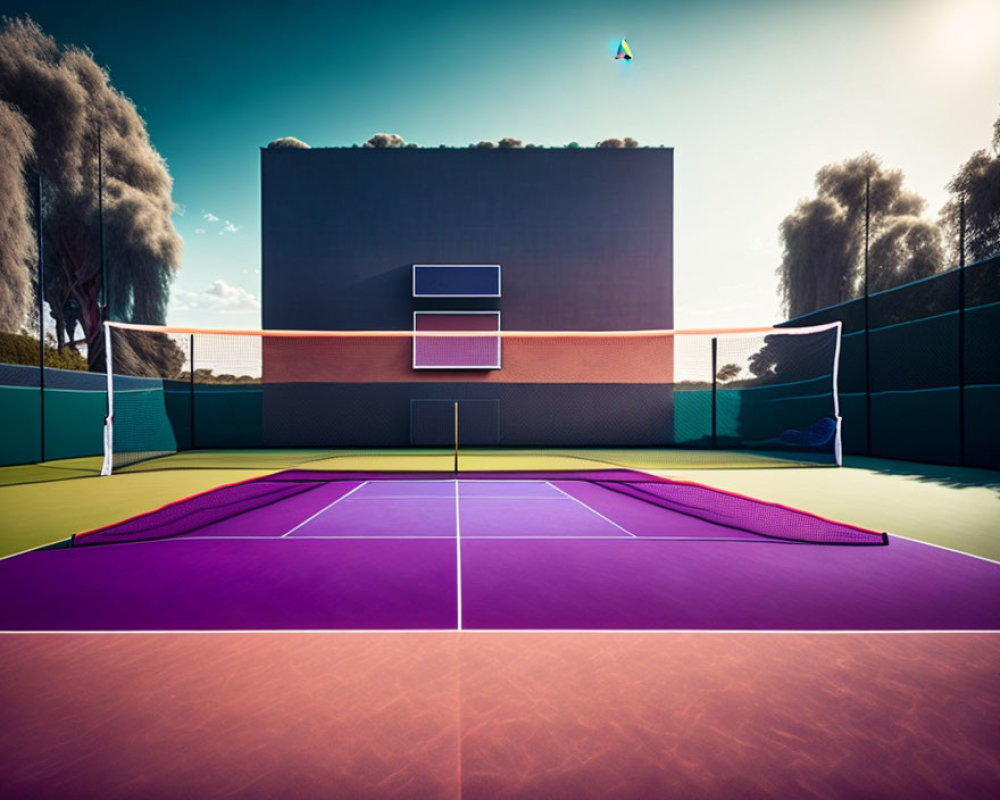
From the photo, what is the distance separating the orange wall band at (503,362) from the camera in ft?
53.4

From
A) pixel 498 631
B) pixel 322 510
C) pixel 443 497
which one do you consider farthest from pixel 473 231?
pixel 498 631

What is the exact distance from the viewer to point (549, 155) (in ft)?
55.4

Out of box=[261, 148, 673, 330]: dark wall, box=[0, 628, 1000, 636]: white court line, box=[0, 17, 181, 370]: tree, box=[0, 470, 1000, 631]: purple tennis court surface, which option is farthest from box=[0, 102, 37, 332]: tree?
box=[0, 628, 1000, 636]: white court line

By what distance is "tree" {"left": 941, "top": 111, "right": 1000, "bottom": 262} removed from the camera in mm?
15086

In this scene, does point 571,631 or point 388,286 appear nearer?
point 571,631

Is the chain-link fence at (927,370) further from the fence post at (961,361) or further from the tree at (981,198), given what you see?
the tree at (981,198)

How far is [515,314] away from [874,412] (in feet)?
33.9

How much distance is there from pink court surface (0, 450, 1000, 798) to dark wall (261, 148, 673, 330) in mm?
12387

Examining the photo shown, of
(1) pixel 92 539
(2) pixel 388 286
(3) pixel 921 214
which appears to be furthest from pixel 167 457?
(3) pixel 921 214

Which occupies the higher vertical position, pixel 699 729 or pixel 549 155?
pixel 549 155

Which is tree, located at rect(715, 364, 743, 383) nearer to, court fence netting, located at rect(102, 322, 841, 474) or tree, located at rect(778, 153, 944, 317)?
court fence netting, located at rect(102, 322, 841, 474)

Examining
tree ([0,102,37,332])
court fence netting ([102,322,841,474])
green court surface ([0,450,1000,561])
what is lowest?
green court surface ([0,450,1000,561])

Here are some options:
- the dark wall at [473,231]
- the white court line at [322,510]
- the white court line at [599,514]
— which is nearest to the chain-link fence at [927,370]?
Result: the dark wall at [473,231]

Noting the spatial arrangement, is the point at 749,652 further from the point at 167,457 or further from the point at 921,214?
the point at 921,214
